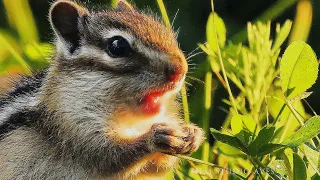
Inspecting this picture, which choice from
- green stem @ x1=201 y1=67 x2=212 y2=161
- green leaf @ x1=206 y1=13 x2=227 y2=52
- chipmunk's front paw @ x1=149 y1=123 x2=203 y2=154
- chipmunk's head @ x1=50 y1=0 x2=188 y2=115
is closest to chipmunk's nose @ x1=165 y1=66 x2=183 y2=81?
chipmunk's head @ x1=50 y1=0 x2=188 y2=115

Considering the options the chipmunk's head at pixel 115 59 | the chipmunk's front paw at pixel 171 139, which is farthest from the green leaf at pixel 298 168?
the chipmunk's head at pixel 115 59

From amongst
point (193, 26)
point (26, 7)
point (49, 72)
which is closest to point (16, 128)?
point (49, 72)

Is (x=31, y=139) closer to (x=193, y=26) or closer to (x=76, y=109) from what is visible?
(x=76, y=109)

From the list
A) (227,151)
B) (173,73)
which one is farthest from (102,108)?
(227,151)

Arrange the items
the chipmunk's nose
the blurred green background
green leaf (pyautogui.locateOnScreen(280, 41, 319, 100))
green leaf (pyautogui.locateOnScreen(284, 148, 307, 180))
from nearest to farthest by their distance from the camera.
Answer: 1. green leaf (pyautogui.locateOnScreen(284, 148, 307, 180))
2. green leaf (pyautogui.locateOnScreen(280, 41, 319, 100))
3. the chipmunk's nose
4. the blurred green background

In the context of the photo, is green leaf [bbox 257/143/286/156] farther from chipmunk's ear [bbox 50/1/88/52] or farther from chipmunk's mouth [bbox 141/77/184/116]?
chipmunk's ear [bbox 50/1/88/52]

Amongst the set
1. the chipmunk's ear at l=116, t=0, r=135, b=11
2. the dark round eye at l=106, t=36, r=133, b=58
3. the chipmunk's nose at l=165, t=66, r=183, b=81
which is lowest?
the chipmunk's nose at l=165, t=66, r=183, b=81

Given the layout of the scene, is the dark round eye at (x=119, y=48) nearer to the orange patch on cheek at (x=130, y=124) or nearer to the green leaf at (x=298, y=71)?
the orange patch on cheek at (x=130, y=124)
